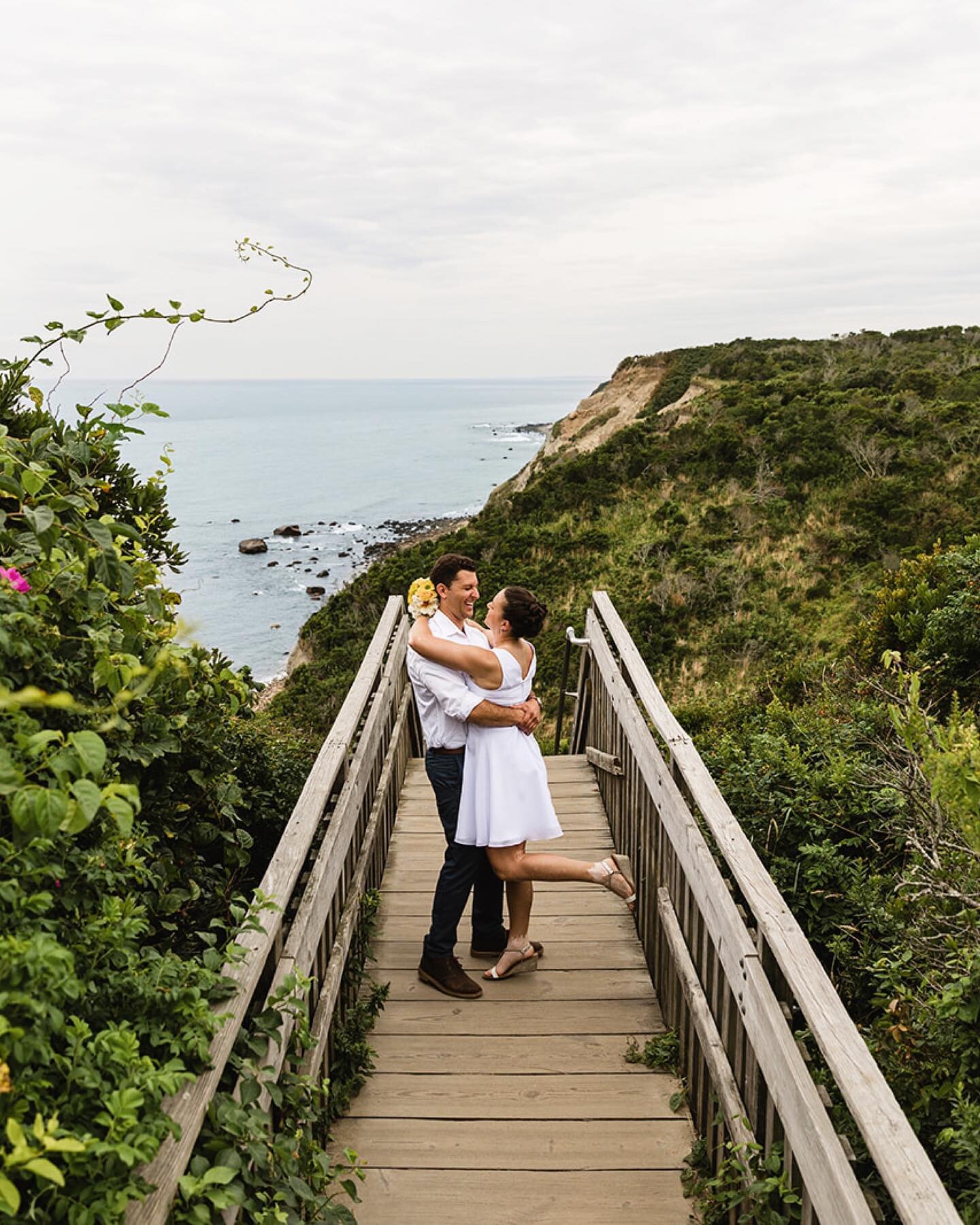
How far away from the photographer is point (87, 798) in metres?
1.34

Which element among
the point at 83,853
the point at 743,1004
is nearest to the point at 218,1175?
the point at 83,853

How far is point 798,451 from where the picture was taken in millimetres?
→ 24531

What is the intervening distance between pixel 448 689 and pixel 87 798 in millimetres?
2720

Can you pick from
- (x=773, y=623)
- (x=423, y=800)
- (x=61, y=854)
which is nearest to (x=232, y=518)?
(x=773, y=623)

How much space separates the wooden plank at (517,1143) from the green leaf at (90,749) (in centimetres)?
241

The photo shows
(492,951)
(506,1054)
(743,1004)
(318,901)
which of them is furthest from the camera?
(492,951)

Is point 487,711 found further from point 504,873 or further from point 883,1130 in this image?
point 883,1130

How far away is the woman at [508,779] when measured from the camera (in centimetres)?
398

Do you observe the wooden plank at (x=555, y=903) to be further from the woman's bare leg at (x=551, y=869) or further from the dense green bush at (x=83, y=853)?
the dense green bush at (x=83, y=853)

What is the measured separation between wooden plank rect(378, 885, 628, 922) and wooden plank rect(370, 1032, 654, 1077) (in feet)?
3.30

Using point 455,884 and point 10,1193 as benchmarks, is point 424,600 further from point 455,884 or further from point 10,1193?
point 10,1193

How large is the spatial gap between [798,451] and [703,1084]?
2326 centimetres

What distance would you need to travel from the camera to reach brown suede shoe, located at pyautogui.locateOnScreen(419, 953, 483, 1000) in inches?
159

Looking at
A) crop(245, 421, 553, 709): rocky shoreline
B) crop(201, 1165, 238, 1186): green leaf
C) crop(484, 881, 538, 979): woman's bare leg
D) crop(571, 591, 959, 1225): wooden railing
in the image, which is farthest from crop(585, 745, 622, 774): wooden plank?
crop(245, 421, 553, 709): rocky shoreline
